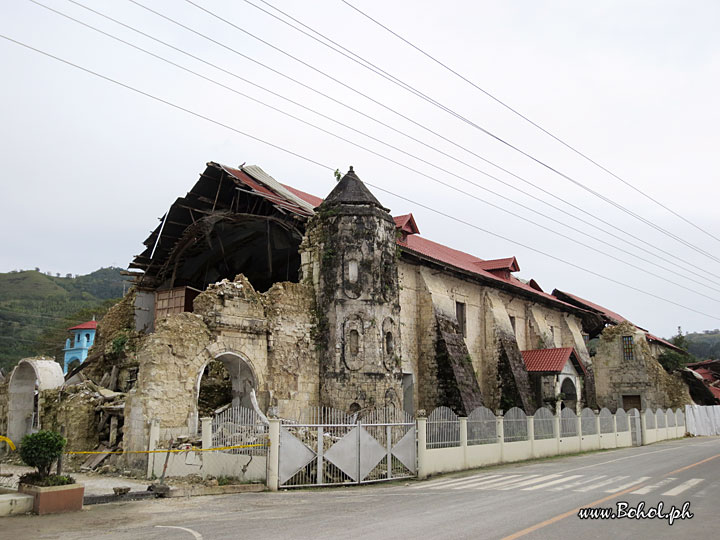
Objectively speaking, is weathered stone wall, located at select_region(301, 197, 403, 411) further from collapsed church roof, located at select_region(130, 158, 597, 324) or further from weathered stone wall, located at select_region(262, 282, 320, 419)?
collapsed church roof, located at select_region(130, 158, 597, 324)

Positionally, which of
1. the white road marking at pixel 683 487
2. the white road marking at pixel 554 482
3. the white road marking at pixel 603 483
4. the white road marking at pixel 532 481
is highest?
the white road marking at pixel 683 487

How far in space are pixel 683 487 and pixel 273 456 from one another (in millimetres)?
8753

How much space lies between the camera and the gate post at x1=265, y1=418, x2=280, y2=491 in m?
14.3

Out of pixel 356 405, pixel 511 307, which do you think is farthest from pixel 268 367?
pixel 511 307

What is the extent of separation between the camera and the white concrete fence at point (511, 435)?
711 inches

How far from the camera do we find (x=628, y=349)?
4250cm

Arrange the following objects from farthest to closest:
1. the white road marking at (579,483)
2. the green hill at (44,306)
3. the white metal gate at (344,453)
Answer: the green hill at (44,306)
the white metal gate at (344,453)
the white road marking at (579,483)

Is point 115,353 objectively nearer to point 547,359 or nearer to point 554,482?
point 554,482

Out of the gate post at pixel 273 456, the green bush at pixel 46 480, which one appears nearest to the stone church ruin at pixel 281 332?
the gate post at pixel 273 456

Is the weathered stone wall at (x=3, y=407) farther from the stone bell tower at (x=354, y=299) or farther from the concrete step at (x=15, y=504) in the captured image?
the concrete step at (x=15, y=504)

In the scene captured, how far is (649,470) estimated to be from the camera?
17.0 metres

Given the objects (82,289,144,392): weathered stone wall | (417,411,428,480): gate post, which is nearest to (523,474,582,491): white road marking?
(417,411,428,480): gate post

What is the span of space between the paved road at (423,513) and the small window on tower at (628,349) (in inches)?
1089

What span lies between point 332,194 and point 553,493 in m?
13.8
